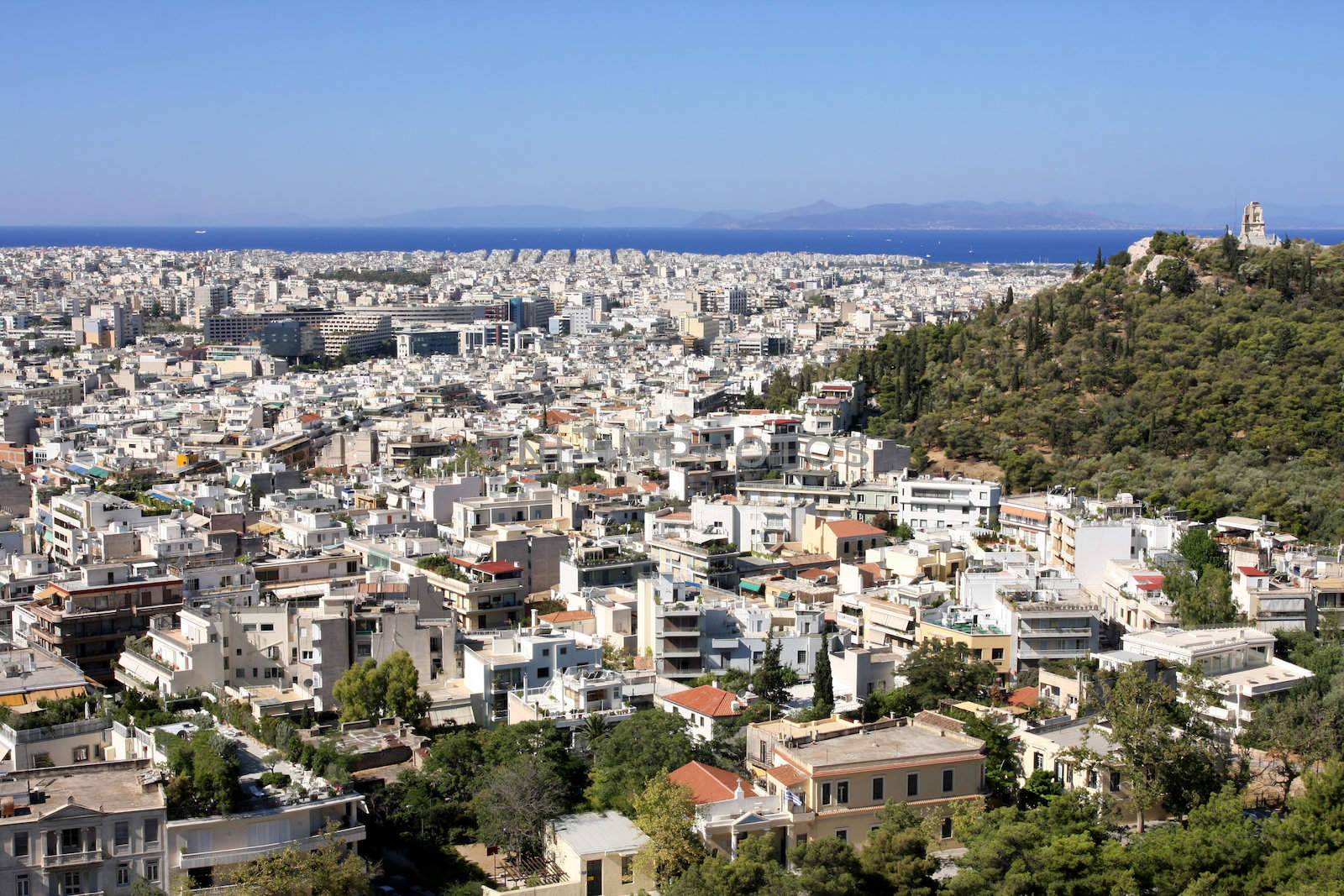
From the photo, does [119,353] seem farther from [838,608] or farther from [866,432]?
[838,608]

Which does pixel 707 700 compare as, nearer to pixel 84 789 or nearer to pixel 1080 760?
pixel 1080 760

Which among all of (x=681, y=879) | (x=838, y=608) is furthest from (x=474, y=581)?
(x=681, y=879)

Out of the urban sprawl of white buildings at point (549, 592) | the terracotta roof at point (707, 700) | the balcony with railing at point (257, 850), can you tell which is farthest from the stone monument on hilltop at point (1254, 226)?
the balcony with railing at point (257, 850)

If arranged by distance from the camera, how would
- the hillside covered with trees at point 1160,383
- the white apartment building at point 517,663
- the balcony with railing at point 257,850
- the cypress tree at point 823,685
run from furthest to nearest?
1. the hillside covered with trees at point 1160,383
2. the white apartment building at point 517,663
3. the cypress tree at point 823,685
4. the balcony with railing at point 257,850

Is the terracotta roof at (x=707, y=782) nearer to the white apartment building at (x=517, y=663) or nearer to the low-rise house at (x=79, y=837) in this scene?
Answer: the white apartment building at (x=517, y=663)

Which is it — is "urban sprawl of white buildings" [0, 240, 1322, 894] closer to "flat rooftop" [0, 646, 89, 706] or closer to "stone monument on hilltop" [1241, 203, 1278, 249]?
"flat rooftop" [0, 646, 89, 706]

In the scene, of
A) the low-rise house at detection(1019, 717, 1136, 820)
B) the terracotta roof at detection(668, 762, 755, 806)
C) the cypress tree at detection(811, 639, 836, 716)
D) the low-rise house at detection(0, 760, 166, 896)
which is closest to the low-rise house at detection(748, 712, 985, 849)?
the terracotta roof at detection(668, 762, 755, 806)
